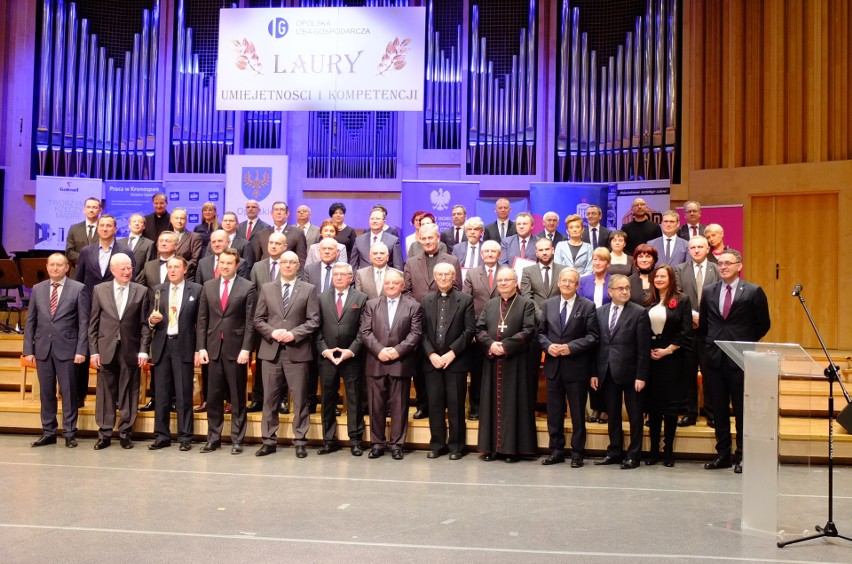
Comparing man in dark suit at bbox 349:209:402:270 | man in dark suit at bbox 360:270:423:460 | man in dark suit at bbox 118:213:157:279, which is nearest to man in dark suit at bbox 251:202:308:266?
man in dark suit at bbox 349:209:402:270

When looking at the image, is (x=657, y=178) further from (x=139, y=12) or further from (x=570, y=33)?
(x=139, y=12)

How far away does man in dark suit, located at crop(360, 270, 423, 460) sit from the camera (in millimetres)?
5992

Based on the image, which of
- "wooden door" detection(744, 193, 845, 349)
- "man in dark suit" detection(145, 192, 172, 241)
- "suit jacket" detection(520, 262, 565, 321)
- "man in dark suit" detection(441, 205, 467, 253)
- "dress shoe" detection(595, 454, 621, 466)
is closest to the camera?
"dress shoe" detection(595, 454, 621, 466)

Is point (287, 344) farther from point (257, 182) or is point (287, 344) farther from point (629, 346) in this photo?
point (257, 182)

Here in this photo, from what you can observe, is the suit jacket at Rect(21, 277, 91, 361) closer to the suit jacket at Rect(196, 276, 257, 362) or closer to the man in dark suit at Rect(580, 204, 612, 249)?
the suit jacket at Rect(196, 276, 257, 362)

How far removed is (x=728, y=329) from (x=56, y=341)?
4437 millimetres

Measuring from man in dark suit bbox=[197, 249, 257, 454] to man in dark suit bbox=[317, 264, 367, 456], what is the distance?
517 millimetres

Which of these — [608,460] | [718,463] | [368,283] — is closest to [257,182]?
[368,283]

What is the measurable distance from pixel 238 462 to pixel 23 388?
2210 millimetres

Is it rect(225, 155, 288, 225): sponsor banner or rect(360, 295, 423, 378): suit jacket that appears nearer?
rect(360, 295, 423, 378): suit jacket

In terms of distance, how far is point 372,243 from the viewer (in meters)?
7.13

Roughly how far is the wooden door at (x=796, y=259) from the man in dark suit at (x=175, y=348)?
576 centimetres

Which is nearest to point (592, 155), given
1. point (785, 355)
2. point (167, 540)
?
point (785, 355)

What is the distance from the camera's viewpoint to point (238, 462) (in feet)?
18.7
